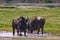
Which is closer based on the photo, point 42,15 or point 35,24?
point 35,24

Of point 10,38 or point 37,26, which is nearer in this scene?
point 10,38

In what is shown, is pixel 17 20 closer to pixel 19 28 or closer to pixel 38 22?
pixel 19 28

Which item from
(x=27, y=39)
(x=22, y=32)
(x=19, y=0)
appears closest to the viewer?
(x=27, y=39)

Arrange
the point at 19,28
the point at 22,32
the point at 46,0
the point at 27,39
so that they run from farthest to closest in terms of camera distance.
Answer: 1. the point at 46,0
2. the point at 22,32
3. the point at 19,28
4. the point at 27,39

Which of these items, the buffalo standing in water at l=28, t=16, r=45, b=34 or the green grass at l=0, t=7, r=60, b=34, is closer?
the buffalo standing in water at l=28, t=16, r=45, b=34

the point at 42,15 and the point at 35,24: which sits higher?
the point at 35,24

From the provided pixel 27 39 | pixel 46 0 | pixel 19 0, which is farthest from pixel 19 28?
pixel 19 0

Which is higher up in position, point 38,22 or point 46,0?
point 38,22

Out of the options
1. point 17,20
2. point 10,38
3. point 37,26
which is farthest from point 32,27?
point 10,38

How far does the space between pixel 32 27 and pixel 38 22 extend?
0.82 m

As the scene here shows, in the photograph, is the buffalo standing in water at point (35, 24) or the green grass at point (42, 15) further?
the green grass at point (42, 15)

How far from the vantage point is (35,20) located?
25.9 metres

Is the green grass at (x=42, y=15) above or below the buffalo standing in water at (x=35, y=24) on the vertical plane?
below

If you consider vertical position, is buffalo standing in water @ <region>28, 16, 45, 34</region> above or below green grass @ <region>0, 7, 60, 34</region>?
above
